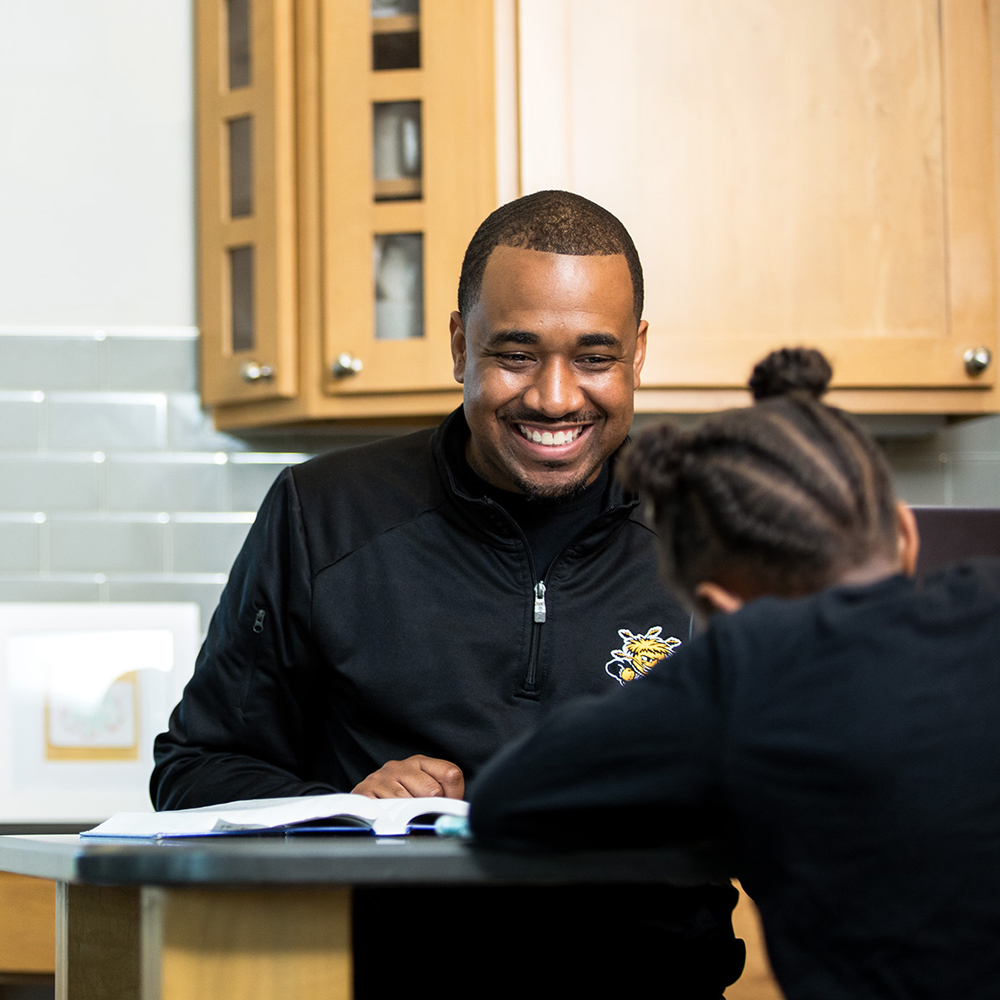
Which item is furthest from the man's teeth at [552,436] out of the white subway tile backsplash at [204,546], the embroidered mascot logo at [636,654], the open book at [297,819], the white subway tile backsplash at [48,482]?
the white subway tile backsplash at [48,482]

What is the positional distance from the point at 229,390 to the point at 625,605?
1089 mm

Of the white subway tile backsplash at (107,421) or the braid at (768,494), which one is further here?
the white subway tile backsplash at (107,421)

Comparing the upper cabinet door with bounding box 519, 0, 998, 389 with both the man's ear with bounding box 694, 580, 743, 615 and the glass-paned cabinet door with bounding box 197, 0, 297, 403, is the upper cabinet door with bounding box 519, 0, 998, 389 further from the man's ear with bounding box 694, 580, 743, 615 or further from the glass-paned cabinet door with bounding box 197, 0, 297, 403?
the man's ear with bounding box 694, 580, 743, 615

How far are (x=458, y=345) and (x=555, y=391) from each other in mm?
218

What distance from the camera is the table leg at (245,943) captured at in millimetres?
783

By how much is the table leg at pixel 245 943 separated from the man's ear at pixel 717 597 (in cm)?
31

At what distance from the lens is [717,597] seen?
0.87 m

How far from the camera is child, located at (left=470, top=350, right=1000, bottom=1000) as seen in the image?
0.74 metres

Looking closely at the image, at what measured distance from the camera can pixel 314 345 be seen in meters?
2.20

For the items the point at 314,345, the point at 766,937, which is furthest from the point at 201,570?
the point at 766,937

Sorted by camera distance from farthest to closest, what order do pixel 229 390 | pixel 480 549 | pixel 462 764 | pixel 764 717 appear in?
1. pixel 229 390
2. pixel 480 549
3. pixel 462 764
4. pixel 764 717

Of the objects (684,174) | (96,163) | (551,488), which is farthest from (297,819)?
(96,163)

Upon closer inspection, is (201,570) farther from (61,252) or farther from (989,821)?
(989,821)

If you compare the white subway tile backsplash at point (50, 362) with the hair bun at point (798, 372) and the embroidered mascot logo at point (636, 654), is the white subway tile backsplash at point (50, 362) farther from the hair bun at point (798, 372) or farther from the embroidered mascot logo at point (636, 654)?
the hair bun at point (798, 372)
